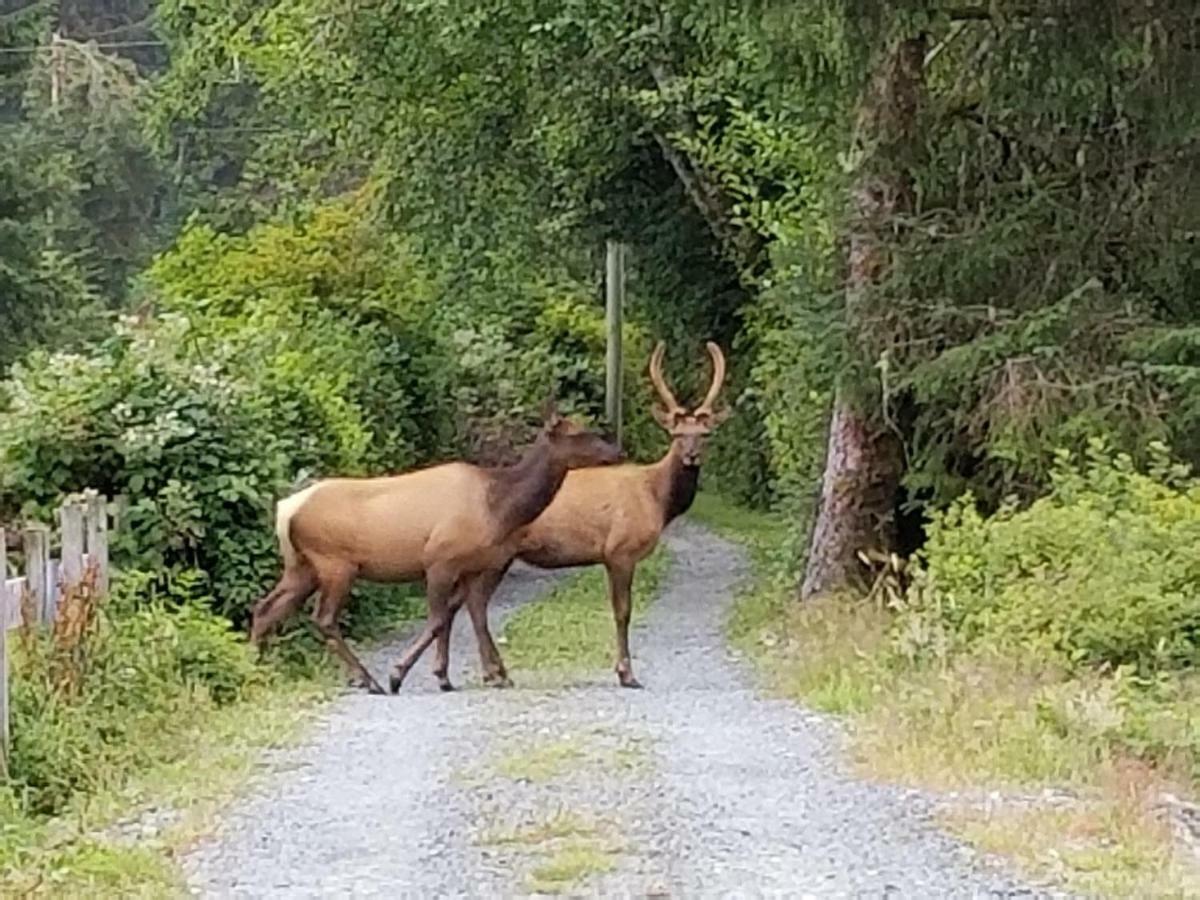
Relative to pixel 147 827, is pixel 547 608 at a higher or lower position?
lower

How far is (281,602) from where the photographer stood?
55.0ft

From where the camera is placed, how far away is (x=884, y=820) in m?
9.77

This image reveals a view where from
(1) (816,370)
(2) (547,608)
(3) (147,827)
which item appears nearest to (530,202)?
(2) (547,608)

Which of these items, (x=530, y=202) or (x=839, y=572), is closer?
(x=839, y=572)

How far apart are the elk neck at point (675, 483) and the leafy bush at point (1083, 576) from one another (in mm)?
2341

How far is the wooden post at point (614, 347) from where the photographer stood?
123ft

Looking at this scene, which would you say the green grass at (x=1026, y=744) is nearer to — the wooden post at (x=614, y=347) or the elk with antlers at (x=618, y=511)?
the elk with antlers at (x=618, y=511)

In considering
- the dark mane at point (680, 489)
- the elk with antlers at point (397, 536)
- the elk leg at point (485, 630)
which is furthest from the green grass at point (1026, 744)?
the elk with antlers at point (397, 536)

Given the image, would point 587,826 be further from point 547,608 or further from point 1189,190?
point 547,608

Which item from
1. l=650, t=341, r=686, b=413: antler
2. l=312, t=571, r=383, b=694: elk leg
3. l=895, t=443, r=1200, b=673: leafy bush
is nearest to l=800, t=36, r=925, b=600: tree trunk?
l=650, t=341, r=686, b=413: antler

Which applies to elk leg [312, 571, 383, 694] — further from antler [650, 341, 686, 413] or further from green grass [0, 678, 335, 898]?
antler [650, 341, 686, 413]

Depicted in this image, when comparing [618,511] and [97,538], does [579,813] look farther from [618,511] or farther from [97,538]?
[618,511]

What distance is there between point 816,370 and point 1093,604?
22.7ft

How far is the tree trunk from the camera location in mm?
18469
